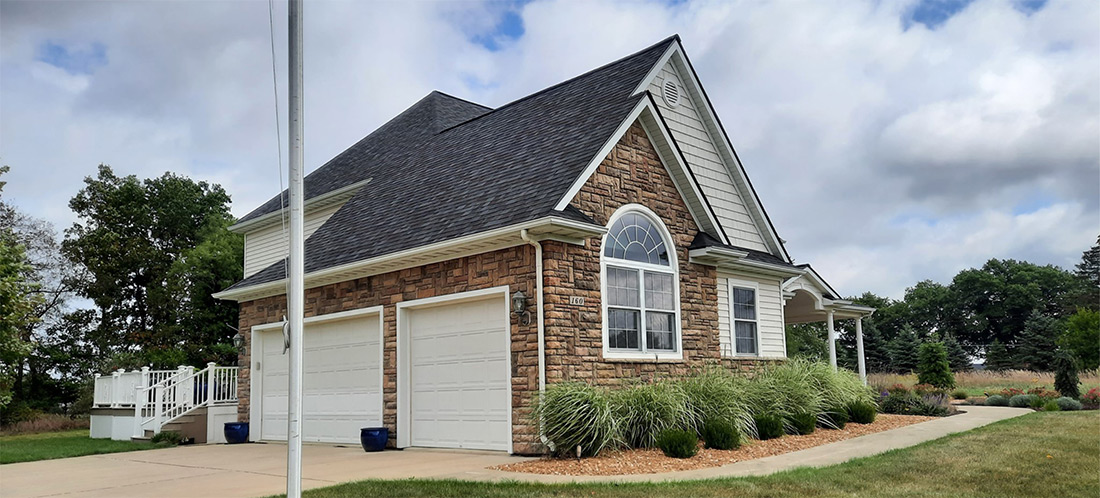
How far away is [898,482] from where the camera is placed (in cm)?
864

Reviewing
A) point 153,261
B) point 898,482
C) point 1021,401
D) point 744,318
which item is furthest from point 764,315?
point 153,261

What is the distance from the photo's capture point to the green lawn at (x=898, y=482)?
26.5 ft

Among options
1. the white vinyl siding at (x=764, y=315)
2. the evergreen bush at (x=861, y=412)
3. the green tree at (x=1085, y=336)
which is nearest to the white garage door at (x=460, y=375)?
the white vinyl siding at (x=764, y=315)

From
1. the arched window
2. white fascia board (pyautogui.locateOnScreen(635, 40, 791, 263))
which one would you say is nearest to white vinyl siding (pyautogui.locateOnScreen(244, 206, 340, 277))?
white fascia board (pyautogui.locateOnScreen(635, 40, 791, 263))

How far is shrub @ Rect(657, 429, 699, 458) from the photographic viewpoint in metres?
10.5

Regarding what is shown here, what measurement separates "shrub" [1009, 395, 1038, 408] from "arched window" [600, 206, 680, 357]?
32.3 ft

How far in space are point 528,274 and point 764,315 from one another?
7.43 m

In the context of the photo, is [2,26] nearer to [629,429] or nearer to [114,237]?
[629,429]

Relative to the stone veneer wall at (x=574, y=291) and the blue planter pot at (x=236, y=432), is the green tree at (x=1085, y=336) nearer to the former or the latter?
the stone veneer wall at (x=574, y=291)

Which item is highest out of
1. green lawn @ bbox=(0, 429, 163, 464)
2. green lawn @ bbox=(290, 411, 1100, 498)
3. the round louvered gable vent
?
the round louvered gable vent

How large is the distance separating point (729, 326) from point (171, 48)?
35.3ft

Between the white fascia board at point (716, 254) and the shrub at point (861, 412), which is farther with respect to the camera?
the shrub at point (861, 412)

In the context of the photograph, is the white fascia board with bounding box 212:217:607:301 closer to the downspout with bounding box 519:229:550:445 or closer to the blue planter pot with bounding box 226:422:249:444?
the downspout with bounding box 519:229:550:445

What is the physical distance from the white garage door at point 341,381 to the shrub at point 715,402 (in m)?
5.16
